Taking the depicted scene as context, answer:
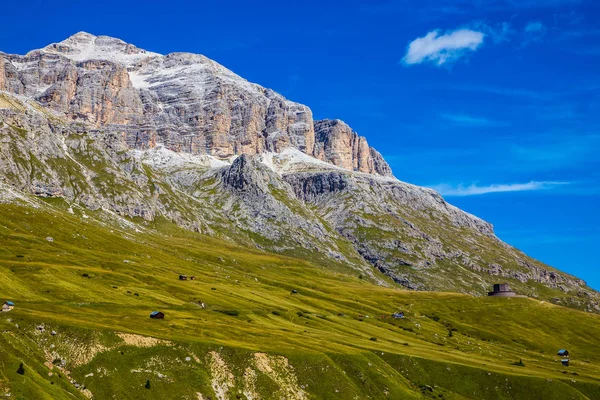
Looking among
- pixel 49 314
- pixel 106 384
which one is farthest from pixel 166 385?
pixel 49 314

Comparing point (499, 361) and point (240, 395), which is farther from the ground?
point (499, 361)

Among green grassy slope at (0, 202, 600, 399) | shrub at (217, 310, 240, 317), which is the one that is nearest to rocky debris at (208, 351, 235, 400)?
green grassy slope at (0, 202, 600, 399)

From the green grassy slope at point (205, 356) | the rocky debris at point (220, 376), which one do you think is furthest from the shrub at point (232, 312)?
the rocky debris at point (220, 376)

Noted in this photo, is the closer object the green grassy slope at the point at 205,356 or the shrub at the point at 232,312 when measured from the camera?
the green grassy slope at the point at 205,356

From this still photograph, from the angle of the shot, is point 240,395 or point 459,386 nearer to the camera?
point 240,395

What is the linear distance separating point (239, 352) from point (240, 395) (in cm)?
965

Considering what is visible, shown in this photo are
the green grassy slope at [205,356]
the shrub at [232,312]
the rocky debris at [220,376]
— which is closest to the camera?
the green grassy slope at [205,356]

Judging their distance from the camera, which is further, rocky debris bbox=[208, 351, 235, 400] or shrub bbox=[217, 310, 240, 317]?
shrub bbox=[217, 310, 240, 317]

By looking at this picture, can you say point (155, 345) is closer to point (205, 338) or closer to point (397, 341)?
point (205, 338)

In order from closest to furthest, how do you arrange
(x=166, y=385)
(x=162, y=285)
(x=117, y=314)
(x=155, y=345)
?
1. (x=166, y=385)
2. (x=155, y=345)
3. (x=117, y=314)
4. (x=162, y=285)

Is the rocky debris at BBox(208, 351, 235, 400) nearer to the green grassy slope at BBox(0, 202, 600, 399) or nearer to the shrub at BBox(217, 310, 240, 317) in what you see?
the green grassy slope at BBox(0, 202, 600, 399)

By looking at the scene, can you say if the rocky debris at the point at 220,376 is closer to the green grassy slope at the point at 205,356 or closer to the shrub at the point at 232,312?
the green grassy slope at the point at 205,356

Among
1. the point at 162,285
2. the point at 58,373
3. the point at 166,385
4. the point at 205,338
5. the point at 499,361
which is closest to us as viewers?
the point at 58,373

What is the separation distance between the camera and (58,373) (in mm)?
91062
